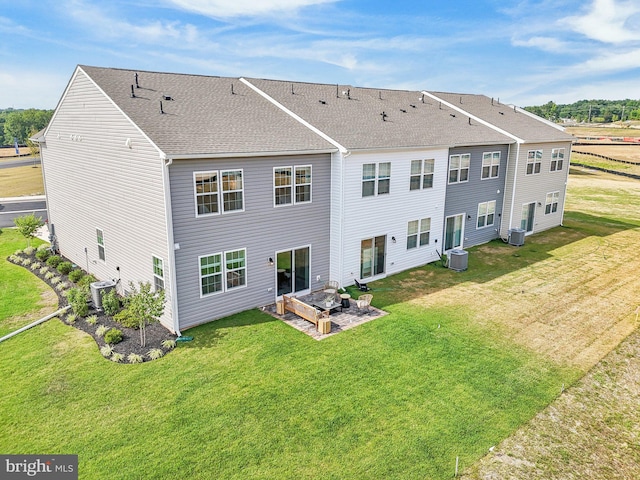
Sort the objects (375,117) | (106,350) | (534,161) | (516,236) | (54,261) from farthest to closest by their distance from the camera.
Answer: (534,161), (516,236), (375,117), (54,261), (106,350)

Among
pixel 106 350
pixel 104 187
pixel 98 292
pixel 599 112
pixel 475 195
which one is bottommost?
pixel 106 350

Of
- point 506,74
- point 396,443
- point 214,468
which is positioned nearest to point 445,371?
point 396,443

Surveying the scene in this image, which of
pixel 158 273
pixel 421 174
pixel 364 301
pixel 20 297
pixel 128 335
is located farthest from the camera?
pixel 421 174

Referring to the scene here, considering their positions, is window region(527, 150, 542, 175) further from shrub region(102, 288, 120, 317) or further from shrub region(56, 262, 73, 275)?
shrub region(56, 262, 73, 275)

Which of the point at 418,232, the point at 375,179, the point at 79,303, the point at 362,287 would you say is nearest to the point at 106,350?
the point at 79,303

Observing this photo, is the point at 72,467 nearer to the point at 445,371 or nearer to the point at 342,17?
the point at 445,371

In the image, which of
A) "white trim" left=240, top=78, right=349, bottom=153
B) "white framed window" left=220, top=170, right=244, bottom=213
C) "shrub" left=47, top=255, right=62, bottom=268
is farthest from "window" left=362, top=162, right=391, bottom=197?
"shrub" left=47, top=255, right=62, bottom=268

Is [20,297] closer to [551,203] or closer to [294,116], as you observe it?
[294,116]
